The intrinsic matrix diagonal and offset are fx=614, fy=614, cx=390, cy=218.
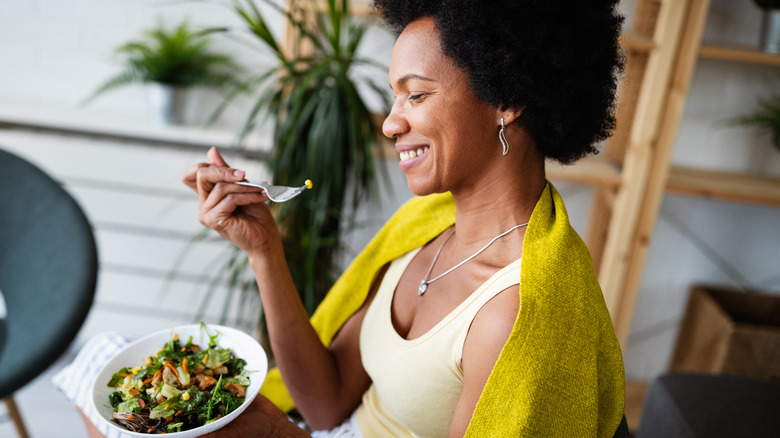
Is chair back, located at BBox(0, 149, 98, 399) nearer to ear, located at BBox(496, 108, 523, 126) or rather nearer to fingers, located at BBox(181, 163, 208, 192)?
fingers, located at BBox(181, 163, 208, 192)

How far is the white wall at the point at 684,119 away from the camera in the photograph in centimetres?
223

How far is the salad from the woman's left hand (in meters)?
0.04

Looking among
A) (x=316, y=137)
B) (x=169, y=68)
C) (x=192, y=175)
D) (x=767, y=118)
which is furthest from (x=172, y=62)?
(x=767, y=118)

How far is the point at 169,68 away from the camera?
221 cm

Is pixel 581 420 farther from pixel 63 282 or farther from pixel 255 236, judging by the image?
pixel 63 282

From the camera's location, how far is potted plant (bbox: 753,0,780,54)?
6.15 ft

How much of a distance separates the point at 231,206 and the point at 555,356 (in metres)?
0.58

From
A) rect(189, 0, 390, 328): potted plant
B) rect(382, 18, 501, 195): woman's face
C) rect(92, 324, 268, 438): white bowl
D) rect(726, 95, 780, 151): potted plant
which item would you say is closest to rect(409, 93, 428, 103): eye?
rect(382, 18, 501, 195): woman's face

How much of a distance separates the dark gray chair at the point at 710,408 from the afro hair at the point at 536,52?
2.81 ft

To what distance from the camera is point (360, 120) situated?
180cm

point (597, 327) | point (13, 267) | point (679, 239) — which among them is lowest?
point (679, 239)

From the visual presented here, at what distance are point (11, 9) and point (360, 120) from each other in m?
1.51

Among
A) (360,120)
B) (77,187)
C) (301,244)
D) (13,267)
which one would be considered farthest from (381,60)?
(13,267)

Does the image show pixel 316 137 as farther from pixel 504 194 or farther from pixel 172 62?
pixel 504 194
